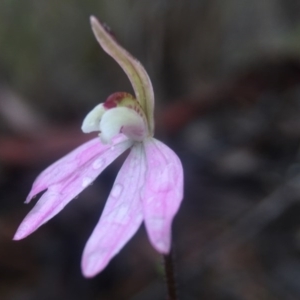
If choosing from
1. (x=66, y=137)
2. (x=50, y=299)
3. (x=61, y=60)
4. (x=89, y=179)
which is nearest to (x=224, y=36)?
(x=61, y=60)

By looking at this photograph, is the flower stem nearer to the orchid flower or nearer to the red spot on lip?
the orchid flower

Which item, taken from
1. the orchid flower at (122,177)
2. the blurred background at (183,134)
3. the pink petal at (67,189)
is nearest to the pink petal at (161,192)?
the orchid flower at (122,177)

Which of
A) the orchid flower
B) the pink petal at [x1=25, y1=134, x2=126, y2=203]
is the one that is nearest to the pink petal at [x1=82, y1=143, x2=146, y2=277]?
the orchid flower

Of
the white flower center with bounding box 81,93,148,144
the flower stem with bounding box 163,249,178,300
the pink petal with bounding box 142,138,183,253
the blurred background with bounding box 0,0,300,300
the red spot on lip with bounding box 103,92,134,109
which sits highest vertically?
the red spot on lip with bounding box 103,92,134,109

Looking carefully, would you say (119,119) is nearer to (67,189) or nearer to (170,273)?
(67,189)

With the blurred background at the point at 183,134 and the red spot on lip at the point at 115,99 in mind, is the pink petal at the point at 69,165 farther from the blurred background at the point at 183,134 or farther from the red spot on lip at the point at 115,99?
the blurred background at the point at 183,134

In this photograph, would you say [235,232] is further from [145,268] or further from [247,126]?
[247,126]
